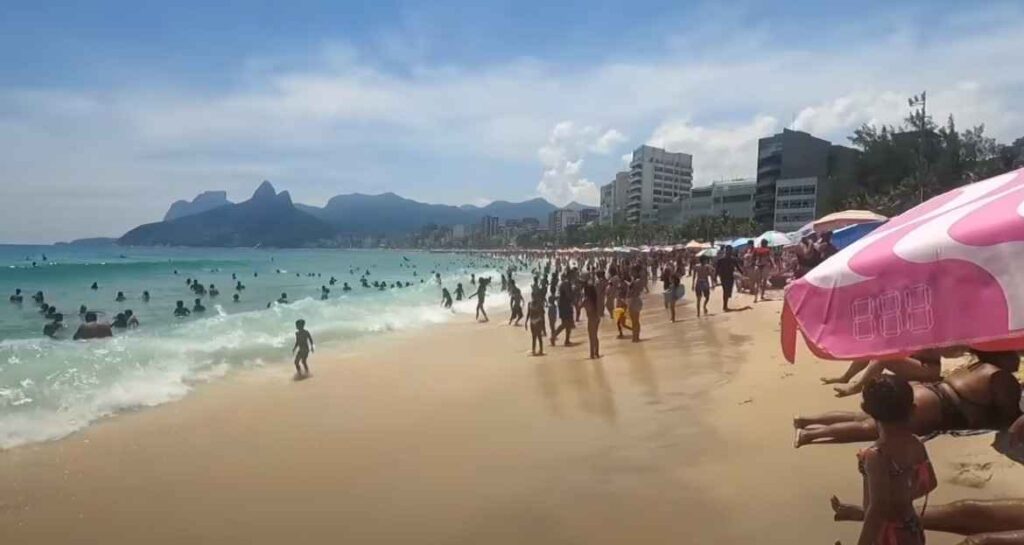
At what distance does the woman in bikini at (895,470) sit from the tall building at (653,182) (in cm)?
12185

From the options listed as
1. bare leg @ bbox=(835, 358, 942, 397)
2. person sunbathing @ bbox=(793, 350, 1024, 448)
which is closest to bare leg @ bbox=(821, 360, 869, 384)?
bare leg @ bbox=(835, 358, 942, 397)

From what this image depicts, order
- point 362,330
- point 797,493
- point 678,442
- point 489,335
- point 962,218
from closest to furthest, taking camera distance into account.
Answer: point 962,218 → point 797,493 → point 678,442 → point 489,335 → point 362,330

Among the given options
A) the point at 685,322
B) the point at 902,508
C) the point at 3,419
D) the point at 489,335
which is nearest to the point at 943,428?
the point at 902,508

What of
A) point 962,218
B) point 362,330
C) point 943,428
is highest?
point 962,218

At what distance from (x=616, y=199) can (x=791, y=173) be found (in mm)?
66994

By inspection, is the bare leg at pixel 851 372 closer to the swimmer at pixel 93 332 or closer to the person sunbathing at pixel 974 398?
the person sunbathing at pixel 974 398

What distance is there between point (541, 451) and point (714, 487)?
5.94 feet

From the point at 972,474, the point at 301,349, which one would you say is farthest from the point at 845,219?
the point at 301,349

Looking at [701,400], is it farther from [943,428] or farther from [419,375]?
[419,375]

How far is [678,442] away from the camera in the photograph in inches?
241

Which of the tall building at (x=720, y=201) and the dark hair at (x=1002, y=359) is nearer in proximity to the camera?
the dark hair at (x=1002, y=359)

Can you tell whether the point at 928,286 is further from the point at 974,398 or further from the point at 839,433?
the point at 839,433

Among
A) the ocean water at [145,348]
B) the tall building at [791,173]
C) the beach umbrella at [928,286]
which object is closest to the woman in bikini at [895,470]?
the beach umbrella at [928,286]

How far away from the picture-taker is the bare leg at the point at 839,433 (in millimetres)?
4961
